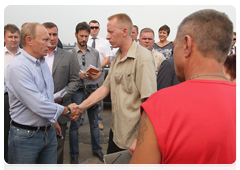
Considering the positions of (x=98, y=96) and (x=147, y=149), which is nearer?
(x=147, y=149)

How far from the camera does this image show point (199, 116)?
833mm

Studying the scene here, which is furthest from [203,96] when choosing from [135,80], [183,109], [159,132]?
[135,80]

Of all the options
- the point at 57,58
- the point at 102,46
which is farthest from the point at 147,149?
the point at 102,46

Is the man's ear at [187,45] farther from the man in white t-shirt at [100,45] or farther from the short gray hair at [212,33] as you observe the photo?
the man in white t-shirt at [100,45]

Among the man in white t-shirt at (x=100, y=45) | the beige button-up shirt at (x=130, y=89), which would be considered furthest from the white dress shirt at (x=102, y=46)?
the beige button-up shirt at (x=130, y=89)

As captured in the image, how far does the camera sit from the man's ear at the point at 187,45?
3.20 ft

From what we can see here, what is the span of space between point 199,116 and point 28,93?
173cm

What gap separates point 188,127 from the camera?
838mm

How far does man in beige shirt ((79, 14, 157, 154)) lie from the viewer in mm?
2144

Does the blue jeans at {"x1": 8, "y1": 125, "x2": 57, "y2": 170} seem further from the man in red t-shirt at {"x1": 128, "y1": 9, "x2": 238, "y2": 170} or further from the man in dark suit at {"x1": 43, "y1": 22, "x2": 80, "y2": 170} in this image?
the man in red t-shirt at {"x1": 128, "y1": 9, "x2": 238, "y2": 170}

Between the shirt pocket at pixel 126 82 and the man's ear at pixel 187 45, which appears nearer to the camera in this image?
the man's ear at pixel 187 45

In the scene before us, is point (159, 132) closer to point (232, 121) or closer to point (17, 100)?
point (232, 121)

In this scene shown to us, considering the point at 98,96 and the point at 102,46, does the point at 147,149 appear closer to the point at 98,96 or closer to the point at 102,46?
the point at 98,96

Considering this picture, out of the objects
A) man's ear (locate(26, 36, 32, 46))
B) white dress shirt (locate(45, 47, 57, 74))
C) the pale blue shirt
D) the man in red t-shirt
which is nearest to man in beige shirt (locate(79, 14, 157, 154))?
the pale blue shirt
